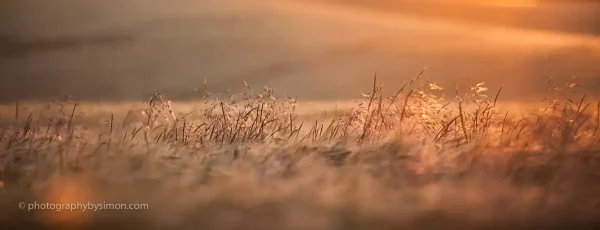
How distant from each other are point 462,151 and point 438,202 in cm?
57

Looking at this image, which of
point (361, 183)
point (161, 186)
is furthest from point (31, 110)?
point (361, 183)

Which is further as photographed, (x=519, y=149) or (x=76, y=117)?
(x=76, y=117)

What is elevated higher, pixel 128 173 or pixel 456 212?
pixel 128 173

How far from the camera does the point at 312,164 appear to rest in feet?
7.07

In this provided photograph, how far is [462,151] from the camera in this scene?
90.9 inches

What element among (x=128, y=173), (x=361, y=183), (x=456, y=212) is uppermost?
(x=128, y=173)

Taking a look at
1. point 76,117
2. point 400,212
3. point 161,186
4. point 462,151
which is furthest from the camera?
point 76,117

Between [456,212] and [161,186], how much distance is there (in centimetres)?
103

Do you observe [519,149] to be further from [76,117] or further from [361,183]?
[76,117]

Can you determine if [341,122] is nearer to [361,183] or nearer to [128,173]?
[361,183]

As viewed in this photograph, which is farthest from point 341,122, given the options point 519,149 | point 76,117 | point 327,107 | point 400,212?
point 76,117

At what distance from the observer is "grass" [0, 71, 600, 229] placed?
1.75m

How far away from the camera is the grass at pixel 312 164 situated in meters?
1.75

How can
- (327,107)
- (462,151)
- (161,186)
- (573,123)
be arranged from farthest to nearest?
(327,107)
(573,123)
(462,151)
(161,186)
